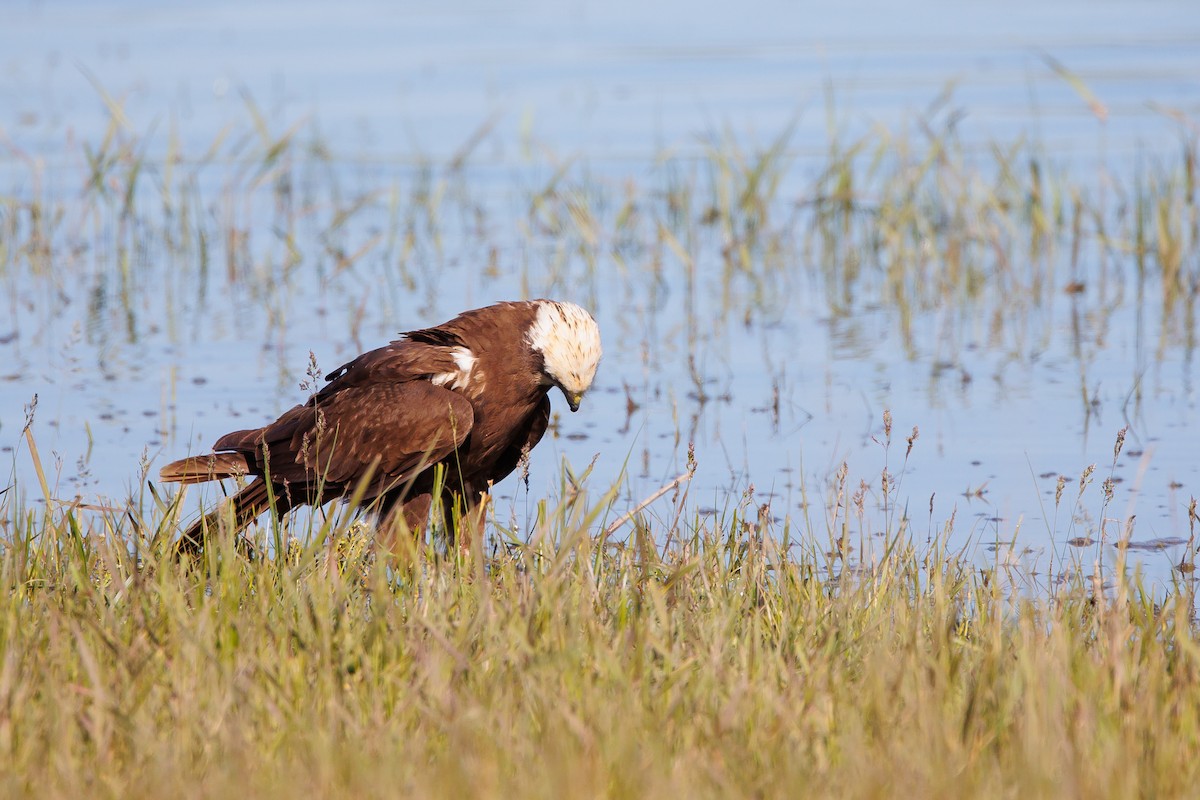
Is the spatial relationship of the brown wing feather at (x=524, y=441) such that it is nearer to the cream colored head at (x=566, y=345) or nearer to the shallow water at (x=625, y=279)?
the cream colored head at (x=566, y=345)

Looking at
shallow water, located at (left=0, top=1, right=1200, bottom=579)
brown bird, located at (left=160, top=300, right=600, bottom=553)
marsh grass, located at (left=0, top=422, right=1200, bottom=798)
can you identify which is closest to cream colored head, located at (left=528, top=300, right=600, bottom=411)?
brown bird, located at (left=160, top=300, right=600, bottom=553)

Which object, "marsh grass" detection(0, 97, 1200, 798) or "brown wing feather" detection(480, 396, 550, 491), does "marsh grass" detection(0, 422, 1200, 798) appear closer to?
"marsh grass" detection(0, 97, 1200, 798)

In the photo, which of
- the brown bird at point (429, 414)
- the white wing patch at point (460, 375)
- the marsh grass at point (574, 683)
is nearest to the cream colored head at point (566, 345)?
the brown bird at point (429, 414)

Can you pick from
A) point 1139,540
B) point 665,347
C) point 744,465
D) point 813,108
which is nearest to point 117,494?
point 744,465

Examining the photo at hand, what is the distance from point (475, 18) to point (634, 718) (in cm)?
2052

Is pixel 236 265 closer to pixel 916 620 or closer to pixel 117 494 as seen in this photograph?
pixel 117 494

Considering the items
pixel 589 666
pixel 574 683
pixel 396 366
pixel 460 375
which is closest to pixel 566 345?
pixel 460 375

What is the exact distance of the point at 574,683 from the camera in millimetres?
3500

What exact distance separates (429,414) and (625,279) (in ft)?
14.8

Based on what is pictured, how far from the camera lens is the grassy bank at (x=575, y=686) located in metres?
3.09

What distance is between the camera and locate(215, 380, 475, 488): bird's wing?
17.2 feet

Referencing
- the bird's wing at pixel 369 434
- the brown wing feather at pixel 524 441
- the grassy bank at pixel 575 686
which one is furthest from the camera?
the brown wing feather at pixel 524 441

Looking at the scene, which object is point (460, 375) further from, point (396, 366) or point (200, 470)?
point (200, 470)

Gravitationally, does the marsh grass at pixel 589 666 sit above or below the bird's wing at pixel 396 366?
below
